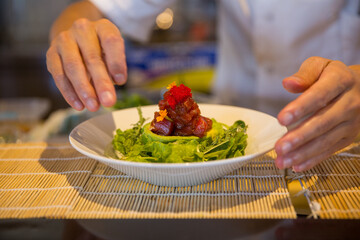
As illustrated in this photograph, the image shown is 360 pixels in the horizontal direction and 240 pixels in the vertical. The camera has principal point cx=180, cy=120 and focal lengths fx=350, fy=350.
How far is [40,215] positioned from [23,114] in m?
1.46

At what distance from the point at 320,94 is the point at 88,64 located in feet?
2.39

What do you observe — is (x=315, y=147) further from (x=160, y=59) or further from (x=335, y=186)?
(x=160, y=59)

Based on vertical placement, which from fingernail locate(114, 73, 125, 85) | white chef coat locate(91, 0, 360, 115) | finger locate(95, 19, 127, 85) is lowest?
fingernail locate(114, 73, 125, 85)

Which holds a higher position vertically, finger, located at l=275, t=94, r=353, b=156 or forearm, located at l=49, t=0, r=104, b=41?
forearm, located at l=49, t=0, r=104, b=41

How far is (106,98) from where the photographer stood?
1.04m

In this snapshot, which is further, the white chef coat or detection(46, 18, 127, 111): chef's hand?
the white chef coat

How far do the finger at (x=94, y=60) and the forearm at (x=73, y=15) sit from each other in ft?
1.67

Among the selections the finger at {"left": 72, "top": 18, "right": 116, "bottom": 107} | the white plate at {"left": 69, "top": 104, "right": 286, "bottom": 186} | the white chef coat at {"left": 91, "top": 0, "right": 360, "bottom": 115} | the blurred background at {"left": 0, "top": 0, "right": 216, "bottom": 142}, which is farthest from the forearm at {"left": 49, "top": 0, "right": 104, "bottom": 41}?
the blurred background at {"left": 0, "top": 0, "right": 216, "bottom": 142}

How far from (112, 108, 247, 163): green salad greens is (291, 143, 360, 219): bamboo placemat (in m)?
0.23

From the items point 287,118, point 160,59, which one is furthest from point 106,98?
point 160,59

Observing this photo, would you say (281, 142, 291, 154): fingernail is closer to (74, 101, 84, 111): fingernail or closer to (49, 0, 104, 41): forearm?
(74, 101, 84, 111): fingernail

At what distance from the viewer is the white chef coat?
193cm

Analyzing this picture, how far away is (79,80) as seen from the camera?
1.11 m

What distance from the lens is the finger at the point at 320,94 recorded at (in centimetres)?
87
